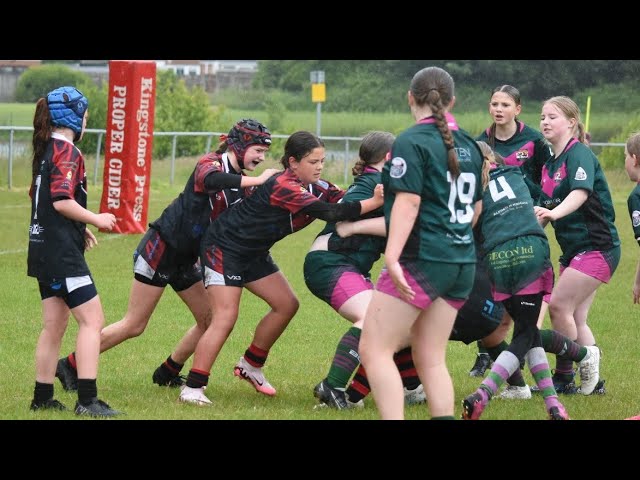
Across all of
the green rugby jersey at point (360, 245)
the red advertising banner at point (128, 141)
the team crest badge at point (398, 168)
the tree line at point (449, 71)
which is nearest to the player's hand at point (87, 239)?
the green rugby jersey at point (360, 245)

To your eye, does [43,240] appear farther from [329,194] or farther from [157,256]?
[329,194]

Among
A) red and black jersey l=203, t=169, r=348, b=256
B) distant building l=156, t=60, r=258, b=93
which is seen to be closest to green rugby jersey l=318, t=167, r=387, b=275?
red and black jersey l=203, t=169, r=348, b=256

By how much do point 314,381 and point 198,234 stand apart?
142 cm

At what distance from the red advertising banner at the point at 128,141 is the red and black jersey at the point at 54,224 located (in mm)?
11075

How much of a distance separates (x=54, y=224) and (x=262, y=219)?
4.13 feet

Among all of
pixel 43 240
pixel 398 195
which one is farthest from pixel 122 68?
pixel 398 195

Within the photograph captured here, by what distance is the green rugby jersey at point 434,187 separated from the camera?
17.7 feet

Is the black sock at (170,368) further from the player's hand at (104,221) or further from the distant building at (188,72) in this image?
the distant building at (188,72)

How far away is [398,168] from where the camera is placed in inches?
212

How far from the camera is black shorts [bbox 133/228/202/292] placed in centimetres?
735

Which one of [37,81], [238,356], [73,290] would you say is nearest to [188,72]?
[37,81]

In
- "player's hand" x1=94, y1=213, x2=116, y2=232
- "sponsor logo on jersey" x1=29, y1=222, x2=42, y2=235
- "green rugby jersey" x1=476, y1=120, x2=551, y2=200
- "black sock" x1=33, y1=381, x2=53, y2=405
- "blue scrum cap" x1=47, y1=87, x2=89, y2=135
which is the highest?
"blue scrum cap" x1=47, y1=87, x2=89, y2=135

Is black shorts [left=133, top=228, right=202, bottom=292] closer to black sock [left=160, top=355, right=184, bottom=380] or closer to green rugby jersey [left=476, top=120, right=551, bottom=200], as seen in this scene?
black sock [left=160, top=355, right=184, bottom=380]

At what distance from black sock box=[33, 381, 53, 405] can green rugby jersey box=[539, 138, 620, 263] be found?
3.35 meters
